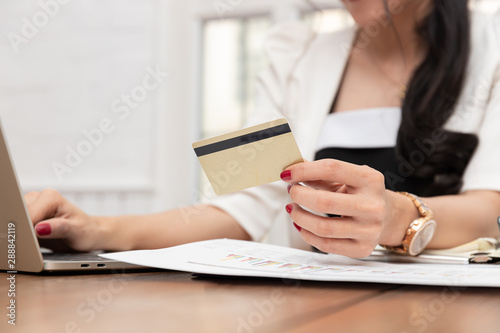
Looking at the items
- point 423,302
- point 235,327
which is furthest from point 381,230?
point 235,327

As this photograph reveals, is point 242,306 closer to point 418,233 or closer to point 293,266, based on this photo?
point 293,266

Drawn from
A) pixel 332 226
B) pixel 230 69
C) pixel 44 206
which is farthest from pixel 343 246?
pixel 230 69

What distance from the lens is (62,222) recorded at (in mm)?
783

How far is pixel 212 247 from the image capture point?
0.67 meters

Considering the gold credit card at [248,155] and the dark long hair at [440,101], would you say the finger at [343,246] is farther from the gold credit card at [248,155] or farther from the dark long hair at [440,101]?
the dark long hair at [440,101]

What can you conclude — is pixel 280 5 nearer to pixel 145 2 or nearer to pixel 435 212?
pixel 145 2

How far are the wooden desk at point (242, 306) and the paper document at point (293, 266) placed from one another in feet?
0.03

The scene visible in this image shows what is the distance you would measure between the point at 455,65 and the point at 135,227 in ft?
2.39

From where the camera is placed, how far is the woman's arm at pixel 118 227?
0.80 metres

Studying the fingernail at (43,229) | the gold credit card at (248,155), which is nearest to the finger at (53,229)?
the fingernail at (43,229)

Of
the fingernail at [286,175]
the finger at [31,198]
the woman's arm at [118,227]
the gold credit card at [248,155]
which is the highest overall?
the gold credit card at [248,155]

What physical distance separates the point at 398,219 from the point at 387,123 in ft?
1.73

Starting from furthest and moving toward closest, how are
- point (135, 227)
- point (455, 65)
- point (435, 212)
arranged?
1. point (455, 65)
2. point (135, 227)
3. point (435, 212)

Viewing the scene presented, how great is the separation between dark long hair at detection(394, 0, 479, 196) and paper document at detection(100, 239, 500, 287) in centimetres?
48
